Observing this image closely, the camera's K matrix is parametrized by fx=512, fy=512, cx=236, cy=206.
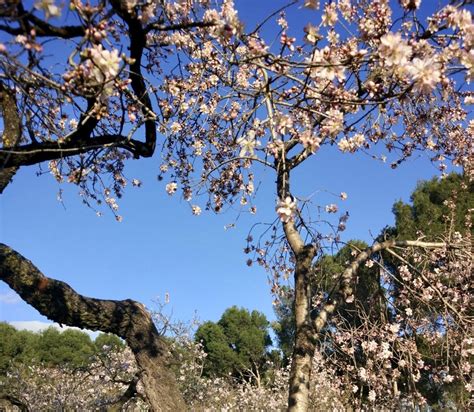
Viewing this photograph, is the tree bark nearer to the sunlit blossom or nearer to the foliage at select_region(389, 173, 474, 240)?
the sunlit blossom

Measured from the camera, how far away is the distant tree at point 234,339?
23594mm

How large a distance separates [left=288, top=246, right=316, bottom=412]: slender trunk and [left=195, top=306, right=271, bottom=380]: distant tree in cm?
1960

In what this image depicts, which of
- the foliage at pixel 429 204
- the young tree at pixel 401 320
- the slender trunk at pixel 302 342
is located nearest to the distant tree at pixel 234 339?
the foliage at pixel 429 204

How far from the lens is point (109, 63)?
2.03m

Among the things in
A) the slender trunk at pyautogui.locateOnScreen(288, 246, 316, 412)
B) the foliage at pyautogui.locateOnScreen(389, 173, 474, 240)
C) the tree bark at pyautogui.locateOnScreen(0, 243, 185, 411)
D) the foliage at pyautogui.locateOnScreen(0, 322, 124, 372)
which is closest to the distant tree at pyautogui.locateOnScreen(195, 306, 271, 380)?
the foliage at pyautogui.locateOnScreen(0, 322, 124, 372)

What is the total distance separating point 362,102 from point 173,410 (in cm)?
267

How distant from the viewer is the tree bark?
394 centimetres

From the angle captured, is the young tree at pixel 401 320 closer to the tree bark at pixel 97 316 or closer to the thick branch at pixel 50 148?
the tree bark at pixel 97 316

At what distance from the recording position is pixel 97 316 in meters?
4.05

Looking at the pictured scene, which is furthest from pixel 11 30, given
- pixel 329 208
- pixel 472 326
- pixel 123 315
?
pixel 472 326

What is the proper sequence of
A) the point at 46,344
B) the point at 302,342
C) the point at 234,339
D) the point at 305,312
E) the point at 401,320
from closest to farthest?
the point at 302,342
the point at 305,312
the point at 401,320
the point at 234,339
the point at 46,344

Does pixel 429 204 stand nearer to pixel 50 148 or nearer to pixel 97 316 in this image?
pixel 97 316

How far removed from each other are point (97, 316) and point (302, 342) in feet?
5.34

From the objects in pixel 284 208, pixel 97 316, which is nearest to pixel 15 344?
pixel 97 316
